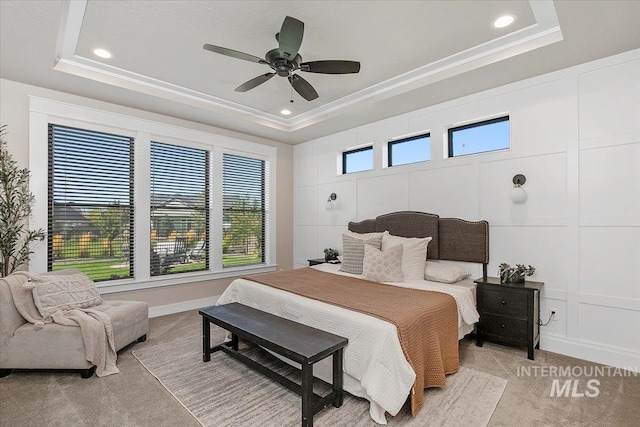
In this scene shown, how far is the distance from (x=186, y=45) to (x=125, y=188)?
229 cm

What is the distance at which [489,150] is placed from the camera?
3.82 meters

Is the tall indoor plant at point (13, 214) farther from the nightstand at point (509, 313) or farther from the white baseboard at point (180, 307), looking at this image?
the nightstand at point (509, 313)

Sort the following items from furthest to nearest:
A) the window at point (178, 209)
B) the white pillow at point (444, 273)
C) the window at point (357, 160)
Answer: the window at point (357, 160) → the window at point (178, 209) → the white pillow at point (444, 273)

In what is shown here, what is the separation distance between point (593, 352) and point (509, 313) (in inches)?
31.8

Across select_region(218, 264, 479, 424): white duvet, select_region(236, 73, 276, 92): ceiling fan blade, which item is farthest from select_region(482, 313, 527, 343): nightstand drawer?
select_region(236, 73, 276, 92): ceiling fan blade

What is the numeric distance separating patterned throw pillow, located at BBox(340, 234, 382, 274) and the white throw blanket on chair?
259cm

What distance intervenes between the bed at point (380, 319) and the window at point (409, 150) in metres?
0.83

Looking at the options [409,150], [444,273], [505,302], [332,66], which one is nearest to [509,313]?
[505,302]

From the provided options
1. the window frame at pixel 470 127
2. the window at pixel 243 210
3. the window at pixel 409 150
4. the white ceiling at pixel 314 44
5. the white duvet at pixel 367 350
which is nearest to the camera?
the white duvet at pixel 367 350

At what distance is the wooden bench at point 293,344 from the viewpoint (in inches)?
80.8

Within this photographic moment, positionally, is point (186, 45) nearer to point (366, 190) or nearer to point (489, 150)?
point (366, 190)

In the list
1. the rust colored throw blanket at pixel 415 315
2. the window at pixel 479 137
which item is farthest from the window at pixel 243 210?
the window at pixel 479 137

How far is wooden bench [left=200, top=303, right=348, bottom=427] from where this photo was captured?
205 cm

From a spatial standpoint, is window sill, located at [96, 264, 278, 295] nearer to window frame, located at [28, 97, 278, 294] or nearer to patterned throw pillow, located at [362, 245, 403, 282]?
window frame, located at [28, 97, 278, 294]
